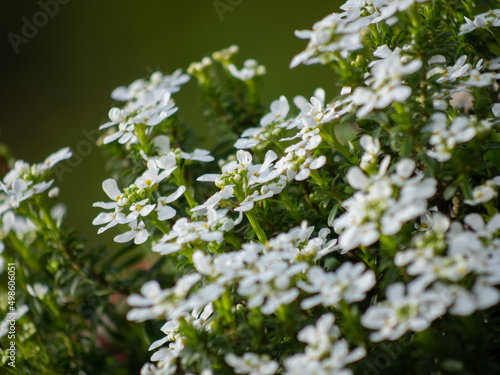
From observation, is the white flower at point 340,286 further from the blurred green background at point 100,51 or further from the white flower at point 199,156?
the blurred green background at point 100,51

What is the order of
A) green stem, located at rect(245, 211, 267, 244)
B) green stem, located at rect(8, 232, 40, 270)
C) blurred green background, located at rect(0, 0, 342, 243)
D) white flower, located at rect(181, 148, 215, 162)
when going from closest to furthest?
green stem, located at rect(245, 211, 267, 244) < white flower, located at rect(181, 148, 215, 162) < green stem, located at rect(8, 232, 40, 270) < blurred green background, located at rect(0, 0, 342, 243)

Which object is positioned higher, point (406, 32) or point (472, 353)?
point (406, 32)

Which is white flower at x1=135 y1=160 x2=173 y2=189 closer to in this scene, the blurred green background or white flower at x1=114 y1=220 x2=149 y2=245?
white flower at x1=114 y1=220 x2=149 y2=245

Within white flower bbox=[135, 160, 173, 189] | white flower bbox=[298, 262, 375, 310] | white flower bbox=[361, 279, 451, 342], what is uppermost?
white flower bbox=[135, 160, 173, 189]

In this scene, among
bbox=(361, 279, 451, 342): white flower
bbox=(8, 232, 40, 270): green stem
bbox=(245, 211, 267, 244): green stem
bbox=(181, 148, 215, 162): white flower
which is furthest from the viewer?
bbox=(8, 232, 40, 270): green stem

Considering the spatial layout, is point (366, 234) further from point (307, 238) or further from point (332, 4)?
point (332, 4)

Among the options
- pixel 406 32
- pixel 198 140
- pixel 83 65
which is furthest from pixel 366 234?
pixel 83 65

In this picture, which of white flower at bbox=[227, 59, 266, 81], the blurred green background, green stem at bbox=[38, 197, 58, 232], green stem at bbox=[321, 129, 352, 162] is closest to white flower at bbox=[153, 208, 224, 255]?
green stem at bbox=[321, 129, 352, 162]

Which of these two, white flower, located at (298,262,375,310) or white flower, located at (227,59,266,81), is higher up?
white flower, located at (227,59,266,81)
